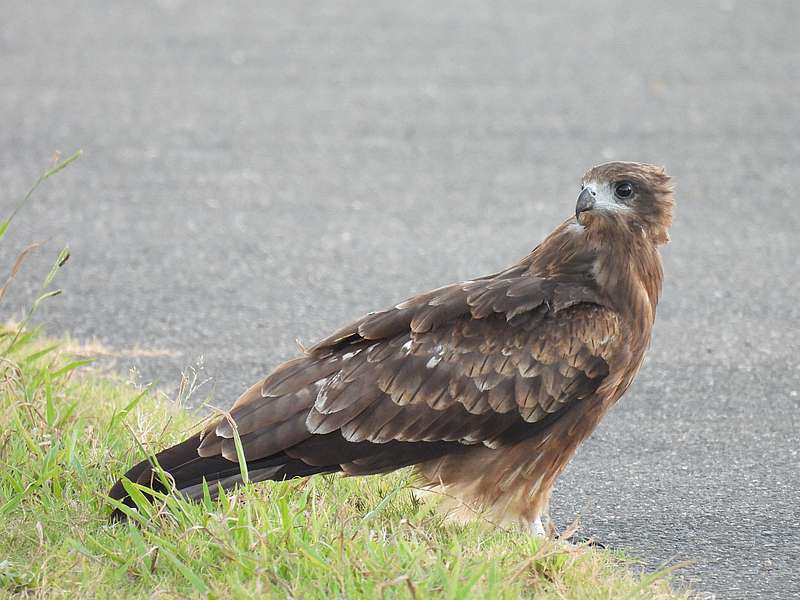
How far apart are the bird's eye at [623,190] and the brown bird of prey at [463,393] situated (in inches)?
4.4

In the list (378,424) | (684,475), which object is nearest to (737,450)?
(684,475)

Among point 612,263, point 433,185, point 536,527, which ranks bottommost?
point 536,527

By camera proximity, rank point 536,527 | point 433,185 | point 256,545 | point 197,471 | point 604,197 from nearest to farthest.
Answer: point 256,545 → point 197,471 → point 536,527 → point 604,197 → point 433,185

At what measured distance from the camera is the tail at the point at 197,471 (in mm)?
4688

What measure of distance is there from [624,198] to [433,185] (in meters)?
5.11

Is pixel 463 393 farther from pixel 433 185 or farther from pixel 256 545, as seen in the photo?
pixel 433 185

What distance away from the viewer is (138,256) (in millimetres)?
8680

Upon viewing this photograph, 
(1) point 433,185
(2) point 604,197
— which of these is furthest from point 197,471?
(1) point 433,185

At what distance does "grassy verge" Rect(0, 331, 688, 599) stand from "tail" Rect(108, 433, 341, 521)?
0.28 feet

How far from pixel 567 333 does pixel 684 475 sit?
112cm

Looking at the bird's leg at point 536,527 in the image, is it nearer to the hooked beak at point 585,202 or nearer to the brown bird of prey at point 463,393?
the brown bird of prey at point 463,393

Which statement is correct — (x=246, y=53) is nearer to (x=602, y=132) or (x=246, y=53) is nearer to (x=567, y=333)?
(x=602, y=132)

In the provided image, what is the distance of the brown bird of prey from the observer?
4754 millimetres

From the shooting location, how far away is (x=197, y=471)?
469cm
